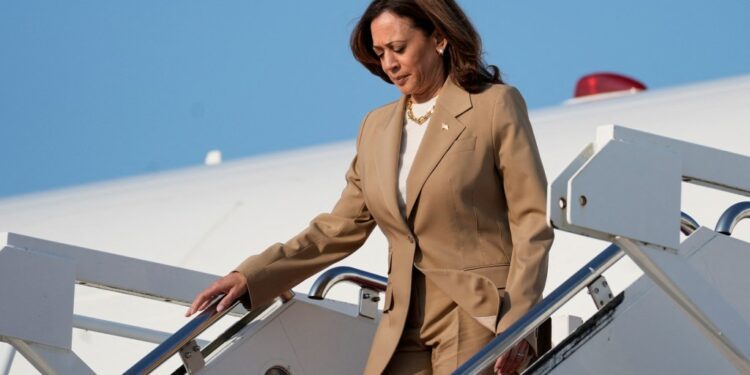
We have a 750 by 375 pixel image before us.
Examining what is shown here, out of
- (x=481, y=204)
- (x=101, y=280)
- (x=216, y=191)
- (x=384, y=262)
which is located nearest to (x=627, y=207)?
(x=481, y=204)

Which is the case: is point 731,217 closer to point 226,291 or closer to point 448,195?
point 448,195

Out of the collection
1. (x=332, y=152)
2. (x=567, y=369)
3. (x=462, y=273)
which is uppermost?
(x=332, y=152)

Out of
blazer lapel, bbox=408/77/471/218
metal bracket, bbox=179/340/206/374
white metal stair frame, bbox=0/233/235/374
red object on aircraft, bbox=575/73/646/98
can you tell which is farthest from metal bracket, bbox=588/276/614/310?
red object on aircraft, bbox=575/73/646/98

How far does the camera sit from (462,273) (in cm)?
383

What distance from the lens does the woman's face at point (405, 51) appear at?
13.1ft

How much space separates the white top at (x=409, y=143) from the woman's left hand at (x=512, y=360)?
0.54 metres

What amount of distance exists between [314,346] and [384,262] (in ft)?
8.88

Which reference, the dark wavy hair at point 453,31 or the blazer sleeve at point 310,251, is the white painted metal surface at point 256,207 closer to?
the blazer sleeve at point 310,251

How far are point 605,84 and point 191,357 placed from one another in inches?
314

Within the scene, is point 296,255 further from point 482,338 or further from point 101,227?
point 101,227

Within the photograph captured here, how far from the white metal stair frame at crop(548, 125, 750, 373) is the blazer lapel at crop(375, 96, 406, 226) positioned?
845mm

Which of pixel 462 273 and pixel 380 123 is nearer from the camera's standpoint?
pixel 462 273

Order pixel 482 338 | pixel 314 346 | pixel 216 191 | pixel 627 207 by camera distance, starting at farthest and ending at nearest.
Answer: pixel 216 191
pixel 314 346
pixel 482 338
pixel 627 207

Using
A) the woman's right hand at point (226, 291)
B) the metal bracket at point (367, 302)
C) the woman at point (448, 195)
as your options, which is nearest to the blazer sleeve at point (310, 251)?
the woman's right hand at point (226, 291)
